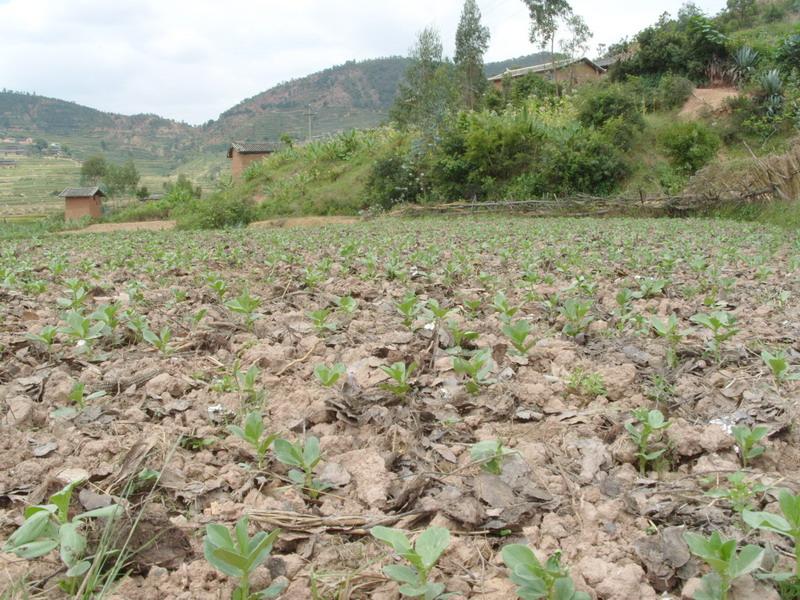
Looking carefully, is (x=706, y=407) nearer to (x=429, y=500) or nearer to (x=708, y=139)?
(x=429, y=500)

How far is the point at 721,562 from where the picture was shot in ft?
3.49

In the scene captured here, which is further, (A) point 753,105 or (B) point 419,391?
(A) point 753,105

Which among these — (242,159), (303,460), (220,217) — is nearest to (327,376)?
(303,460)

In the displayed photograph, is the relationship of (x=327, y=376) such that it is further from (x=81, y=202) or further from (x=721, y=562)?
(x=81, y=202)

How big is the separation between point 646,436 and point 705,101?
94.6 ft

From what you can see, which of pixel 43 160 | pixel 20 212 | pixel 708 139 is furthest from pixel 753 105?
pixel 43 160

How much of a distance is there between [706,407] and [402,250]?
5883 mm

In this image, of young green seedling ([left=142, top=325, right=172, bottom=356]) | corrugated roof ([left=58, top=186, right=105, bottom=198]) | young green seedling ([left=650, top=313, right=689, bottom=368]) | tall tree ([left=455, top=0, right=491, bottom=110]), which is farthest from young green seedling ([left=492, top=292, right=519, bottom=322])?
corrugated roof ([left=58, top=186, right=105, bottom=198])

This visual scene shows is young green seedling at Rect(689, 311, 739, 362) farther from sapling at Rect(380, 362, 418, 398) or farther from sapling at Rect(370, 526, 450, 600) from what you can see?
sapling at Rect(370, 526, 450, 600)

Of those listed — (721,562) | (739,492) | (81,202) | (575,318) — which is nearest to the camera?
(721,562)

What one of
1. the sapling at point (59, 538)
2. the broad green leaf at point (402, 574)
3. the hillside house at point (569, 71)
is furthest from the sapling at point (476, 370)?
the hillside house at point (569, 71)

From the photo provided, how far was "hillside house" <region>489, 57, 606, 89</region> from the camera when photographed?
37438mm

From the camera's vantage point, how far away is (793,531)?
111 cm

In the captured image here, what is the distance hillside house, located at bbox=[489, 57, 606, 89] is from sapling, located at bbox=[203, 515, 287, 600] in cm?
3906
